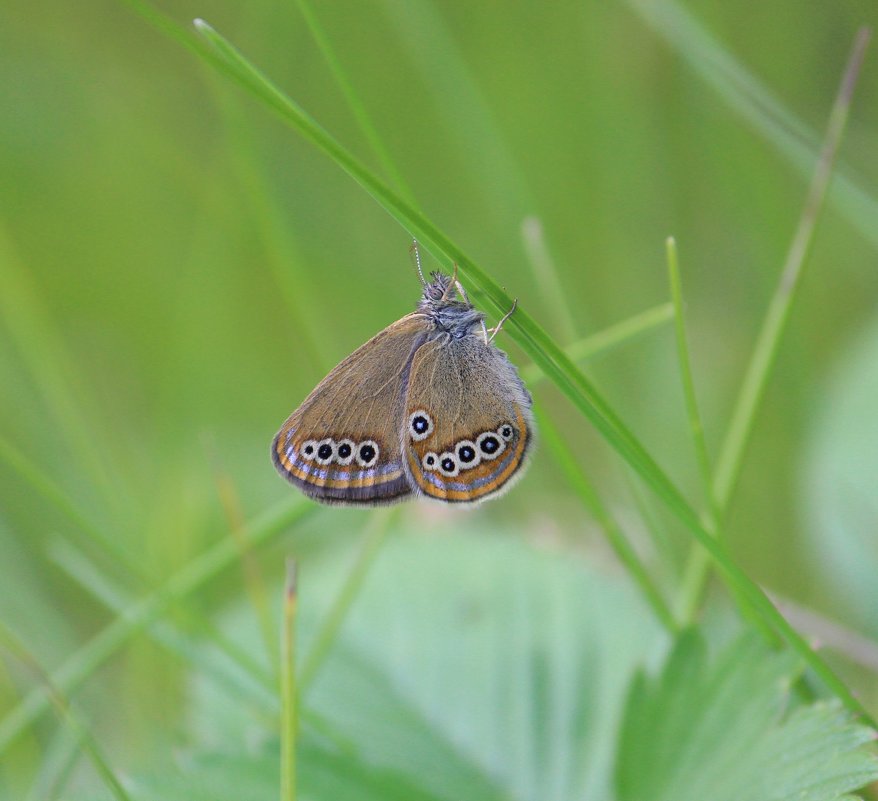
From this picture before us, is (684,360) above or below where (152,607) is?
below

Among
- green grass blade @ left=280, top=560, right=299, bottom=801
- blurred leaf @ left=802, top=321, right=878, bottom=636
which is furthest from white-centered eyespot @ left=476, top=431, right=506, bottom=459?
blurred leaf @ left=802, top=321, right=878, bottom=636

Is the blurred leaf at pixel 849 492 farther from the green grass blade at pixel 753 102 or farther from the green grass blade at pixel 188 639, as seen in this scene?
the green grass blade at pixel 188 639

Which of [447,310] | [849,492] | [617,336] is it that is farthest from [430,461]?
[849,492]

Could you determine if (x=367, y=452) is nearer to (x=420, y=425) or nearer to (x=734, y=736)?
(x=420, y=425)

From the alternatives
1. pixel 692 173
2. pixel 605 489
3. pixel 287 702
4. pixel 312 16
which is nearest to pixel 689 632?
pixel 287 702

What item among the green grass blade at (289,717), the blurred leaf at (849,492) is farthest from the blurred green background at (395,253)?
the green grass blade at (289,717)

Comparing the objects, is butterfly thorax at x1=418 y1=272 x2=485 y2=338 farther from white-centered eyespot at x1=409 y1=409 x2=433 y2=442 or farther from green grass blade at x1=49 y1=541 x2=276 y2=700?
green grass blade at x1=49 y1=541 x2=276 y2=700

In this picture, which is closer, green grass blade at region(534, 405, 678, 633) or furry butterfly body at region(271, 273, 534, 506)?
green grass blade at region(534, 405, 678, 633)
